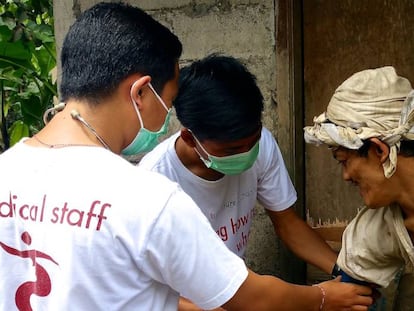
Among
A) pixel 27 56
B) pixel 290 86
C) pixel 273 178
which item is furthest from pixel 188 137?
pixel 27 56

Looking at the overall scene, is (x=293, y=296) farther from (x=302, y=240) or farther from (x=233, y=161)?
(x=302, y=240)

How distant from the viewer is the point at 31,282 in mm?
1590

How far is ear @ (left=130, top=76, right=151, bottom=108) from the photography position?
1603mm

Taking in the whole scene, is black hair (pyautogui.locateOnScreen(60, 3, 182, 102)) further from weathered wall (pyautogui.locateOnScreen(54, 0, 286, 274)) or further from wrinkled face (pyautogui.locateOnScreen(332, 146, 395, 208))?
weathered wall (pyautogui.locateOnScreen(54, 0, 286, 274))

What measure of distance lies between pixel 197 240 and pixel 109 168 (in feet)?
0.81

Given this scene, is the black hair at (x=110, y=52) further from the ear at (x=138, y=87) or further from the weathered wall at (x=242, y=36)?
the weathered wall at (x=242, y=36)

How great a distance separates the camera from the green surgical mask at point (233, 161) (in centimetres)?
235

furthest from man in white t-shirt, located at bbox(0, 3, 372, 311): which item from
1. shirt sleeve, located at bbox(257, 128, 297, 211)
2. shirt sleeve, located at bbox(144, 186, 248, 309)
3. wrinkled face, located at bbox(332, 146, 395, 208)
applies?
shirt sleeve, located at bbox(257, 128, 297, 211)

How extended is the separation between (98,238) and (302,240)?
1.35 m

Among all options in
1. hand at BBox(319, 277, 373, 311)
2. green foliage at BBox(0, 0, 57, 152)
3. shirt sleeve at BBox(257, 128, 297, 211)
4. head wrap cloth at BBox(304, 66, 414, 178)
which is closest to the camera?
head wrap cloth at BBox(304, 66, 414, 178)

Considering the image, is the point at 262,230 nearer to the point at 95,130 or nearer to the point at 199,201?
the point at 199,201

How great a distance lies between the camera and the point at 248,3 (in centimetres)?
283

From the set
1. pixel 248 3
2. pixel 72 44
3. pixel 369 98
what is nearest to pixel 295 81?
pixel 248 3

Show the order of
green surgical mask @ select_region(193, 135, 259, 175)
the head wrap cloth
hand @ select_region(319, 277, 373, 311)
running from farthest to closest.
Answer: green surgical mask @ select_region(193, 135, 259, 175) → hand @ select_region(319, 277, 373, 311) → the head wrap cloth
